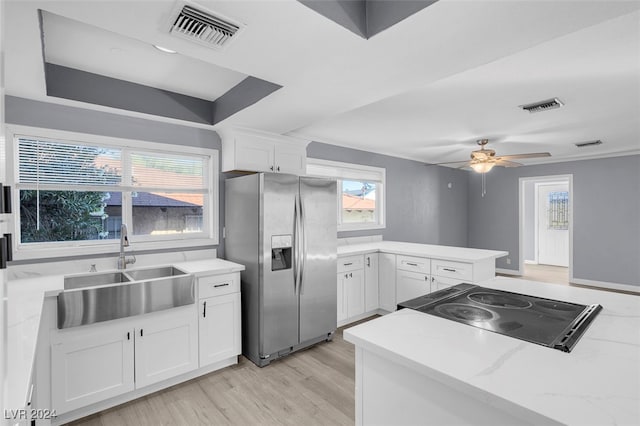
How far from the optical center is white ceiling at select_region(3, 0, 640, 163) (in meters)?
1.45

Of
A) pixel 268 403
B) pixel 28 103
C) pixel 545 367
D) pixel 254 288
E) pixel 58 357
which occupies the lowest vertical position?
pixel 268 403

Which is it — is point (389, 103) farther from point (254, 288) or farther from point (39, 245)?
point (39, 245)

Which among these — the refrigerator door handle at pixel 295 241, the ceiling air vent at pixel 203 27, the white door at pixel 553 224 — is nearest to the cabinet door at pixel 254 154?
the refrigerator door handle at pixel 295 241

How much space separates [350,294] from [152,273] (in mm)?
2140

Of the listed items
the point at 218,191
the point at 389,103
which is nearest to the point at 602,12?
the point at 389,103

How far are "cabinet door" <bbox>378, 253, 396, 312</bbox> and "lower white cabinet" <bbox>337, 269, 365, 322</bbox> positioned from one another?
318mm

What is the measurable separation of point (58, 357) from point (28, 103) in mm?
1856

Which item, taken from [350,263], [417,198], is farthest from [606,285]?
[350,263]

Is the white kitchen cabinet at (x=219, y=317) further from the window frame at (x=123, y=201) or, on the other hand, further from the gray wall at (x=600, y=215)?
the gray wall at (x=600, y=215)

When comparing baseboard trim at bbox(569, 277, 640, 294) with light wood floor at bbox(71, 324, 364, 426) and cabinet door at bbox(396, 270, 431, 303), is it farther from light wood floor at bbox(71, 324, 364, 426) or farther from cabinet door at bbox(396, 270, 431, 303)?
light wood floor at bbox(71, 324, 364, 426)

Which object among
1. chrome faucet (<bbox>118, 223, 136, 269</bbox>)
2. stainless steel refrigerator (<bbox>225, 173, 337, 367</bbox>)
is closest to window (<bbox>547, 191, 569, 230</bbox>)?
stainless steel refrigerator (<bbox>225, 173, 337, 367</bbox>)

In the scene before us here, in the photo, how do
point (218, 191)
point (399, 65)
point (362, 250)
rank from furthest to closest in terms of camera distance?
point (362, 250)
point (218, 191)
point (399, 65)

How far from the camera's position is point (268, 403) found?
2410mm

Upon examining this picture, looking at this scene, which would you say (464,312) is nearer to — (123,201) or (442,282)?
(442,282)
